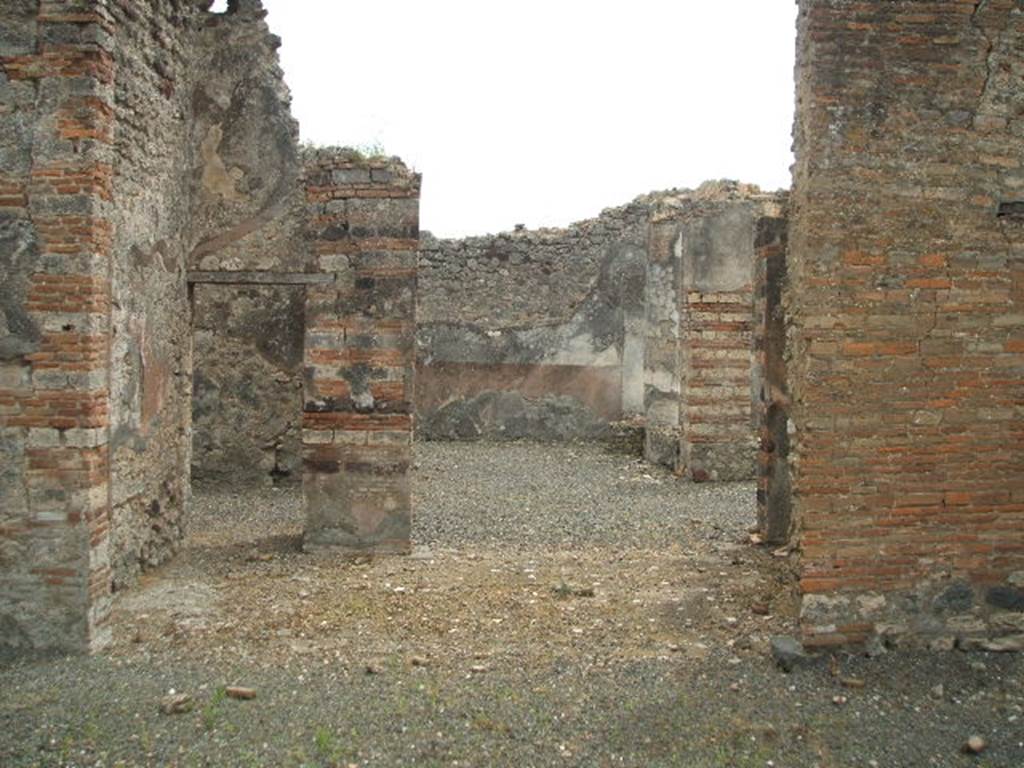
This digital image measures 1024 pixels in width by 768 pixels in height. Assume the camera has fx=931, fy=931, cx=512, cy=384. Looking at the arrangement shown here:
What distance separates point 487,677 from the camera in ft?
15.4

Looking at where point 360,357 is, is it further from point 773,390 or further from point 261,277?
point 773,390

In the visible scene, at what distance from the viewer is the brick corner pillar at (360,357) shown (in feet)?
23.6

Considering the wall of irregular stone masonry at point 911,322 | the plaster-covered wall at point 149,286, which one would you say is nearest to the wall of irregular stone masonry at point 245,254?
the plaster-covered wall at point 149,286

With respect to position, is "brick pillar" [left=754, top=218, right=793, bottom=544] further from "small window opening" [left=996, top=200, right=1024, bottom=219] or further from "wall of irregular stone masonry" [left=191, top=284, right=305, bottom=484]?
"wall of irregular stone masonry" [left=191, top=284, right=305, bottom=484]

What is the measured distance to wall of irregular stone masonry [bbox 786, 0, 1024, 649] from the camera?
476 centimetres

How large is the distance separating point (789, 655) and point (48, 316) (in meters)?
4.26

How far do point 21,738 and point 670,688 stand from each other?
2.93 meters

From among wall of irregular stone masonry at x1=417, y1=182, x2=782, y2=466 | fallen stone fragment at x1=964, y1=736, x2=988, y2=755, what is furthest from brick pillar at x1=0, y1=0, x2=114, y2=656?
wall of irregular stone masonry at x1=417, y1=182, x2=782, y2=466

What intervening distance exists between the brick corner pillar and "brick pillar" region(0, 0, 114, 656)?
2368 mm

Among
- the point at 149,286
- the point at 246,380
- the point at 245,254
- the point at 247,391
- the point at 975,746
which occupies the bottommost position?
the point at 975,746

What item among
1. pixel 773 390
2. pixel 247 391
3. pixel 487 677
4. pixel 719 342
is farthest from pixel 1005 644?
pixel 247 391

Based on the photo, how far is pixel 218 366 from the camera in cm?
972

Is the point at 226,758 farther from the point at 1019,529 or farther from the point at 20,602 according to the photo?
the point at 1019,529

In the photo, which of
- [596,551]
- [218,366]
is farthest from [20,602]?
[218,366]
